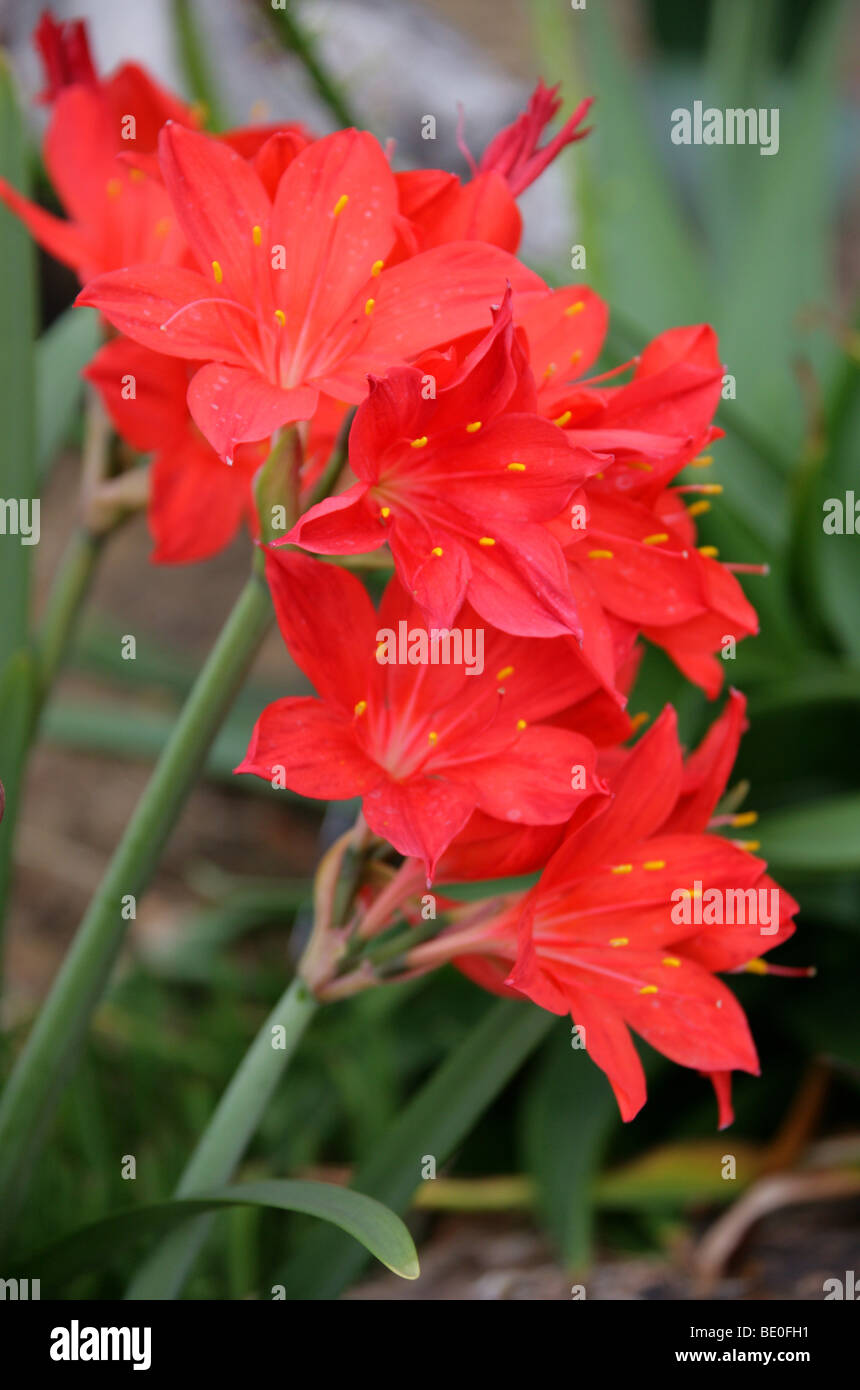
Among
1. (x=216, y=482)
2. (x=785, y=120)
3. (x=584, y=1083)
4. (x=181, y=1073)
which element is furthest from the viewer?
(x=785, y=120)

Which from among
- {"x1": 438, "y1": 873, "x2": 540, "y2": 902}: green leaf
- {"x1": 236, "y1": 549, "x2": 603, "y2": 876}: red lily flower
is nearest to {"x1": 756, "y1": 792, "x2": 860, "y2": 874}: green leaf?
{"x1": 438, "y1": 873, "x2": 540, "y2": 902}: green leaf

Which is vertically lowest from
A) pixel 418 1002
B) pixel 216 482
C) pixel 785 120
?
pixel 418 1002

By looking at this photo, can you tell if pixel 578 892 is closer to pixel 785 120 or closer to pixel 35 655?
pixel 35 655

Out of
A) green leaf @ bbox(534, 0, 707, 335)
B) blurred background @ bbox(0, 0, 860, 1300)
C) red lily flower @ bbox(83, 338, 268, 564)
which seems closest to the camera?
red lily flower @ bbox(83, 338, 268, 564)

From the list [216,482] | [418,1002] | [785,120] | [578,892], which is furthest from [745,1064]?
[785,120]
